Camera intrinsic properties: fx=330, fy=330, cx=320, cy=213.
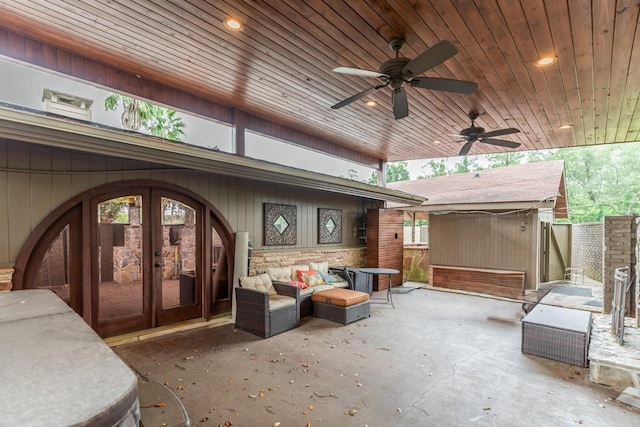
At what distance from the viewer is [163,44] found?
12.2 ft

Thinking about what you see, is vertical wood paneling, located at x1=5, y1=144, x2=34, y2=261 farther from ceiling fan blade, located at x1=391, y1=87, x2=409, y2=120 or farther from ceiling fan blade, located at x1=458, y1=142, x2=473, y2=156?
ceiling fan blade, located at x1=458, y1=142, x2=473, y2=156

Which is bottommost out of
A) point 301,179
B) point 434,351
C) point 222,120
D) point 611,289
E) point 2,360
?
point 434,351

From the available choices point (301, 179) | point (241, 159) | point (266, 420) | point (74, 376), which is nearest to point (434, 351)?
point (266, 420)

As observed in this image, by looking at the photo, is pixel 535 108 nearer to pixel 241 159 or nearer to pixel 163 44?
pixel 241 159

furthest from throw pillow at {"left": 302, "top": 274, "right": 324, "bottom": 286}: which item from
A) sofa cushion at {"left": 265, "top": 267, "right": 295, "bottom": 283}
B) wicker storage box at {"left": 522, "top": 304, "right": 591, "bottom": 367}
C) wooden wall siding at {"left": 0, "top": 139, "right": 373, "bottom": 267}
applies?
wicker storage box at {"left": 522, "top": 304, "right": 591, "bottom": 367}

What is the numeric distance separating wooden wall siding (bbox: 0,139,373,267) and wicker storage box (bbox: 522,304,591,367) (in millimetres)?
4621

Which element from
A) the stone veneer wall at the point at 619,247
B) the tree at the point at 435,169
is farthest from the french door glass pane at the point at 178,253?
the tree at the point at 435,169

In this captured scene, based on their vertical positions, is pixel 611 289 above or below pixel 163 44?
below

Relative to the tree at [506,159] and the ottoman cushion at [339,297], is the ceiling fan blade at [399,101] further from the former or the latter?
the tree at [506,159]

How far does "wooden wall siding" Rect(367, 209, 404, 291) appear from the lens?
8820 mm

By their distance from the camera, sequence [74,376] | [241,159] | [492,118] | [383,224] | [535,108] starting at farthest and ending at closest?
[383,224]
[492,118]
[535,108]
[241,159]
[74,376]

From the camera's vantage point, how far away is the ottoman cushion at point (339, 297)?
569cm

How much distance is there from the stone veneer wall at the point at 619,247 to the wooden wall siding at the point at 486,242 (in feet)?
8.45

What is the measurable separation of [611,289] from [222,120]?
281 inches
